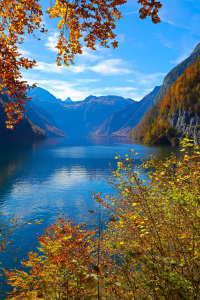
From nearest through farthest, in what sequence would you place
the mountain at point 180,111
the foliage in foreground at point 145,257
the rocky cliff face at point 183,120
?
the foliage in foreground at point 145,257
the rocky cliff face at point 183,120
the mountain at point 180,111

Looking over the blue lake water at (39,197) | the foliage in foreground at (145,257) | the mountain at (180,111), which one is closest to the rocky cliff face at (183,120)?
the mountain at (180,111)

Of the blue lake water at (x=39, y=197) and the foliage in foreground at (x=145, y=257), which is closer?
the foliage in foreground at (x=145, y=257)

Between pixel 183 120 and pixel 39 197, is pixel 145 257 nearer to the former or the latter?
pixel 39 197

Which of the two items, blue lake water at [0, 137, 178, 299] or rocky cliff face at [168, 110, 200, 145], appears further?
rocky cliff face at [168, 110, 200, 145]

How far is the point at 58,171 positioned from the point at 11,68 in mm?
52034

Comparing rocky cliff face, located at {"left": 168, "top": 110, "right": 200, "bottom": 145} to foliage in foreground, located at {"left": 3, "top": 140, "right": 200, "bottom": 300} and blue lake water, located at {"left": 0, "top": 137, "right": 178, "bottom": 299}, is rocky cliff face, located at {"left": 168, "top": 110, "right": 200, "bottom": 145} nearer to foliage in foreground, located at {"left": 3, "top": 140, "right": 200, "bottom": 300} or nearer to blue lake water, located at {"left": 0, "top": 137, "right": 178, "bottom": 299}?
blue lake water, located at {"left": 0, "top": 137, "right": 178, "bottom": 299}

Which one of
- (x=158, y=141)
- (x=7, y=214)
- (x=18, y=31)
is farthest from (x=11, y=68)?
(x=158, y=141)

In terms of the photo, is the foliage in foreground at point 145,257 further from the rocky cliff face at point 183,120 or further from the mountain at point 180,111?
the rocky cliff face at point 183,120

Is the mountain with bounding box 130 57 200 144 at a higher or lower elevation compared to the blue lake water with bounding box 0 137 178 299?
higher

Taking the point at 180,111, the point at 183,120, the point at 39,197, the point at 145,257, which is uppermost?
the point at 180,111

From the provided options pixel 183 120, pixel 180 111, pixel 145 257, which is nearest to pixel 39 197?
pixel 145 257

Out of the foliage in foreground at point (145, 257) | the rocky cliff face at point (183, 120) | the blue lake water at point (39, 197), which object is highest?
the rocky cliff face at point (183, 120)

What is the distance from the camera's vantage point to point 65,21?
19.1 ft

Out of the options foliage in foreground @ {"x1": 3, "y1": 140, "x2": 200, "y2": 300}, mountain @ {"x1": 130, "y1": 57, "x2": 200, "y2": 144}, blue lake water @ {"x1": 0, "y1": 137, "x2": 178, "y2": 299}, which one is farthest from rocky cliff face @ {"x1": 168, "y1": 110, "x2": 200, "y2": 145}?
foliage in foreground @ {"x1": 3, "y1": 140, "x2": 200, "y2": 300}
